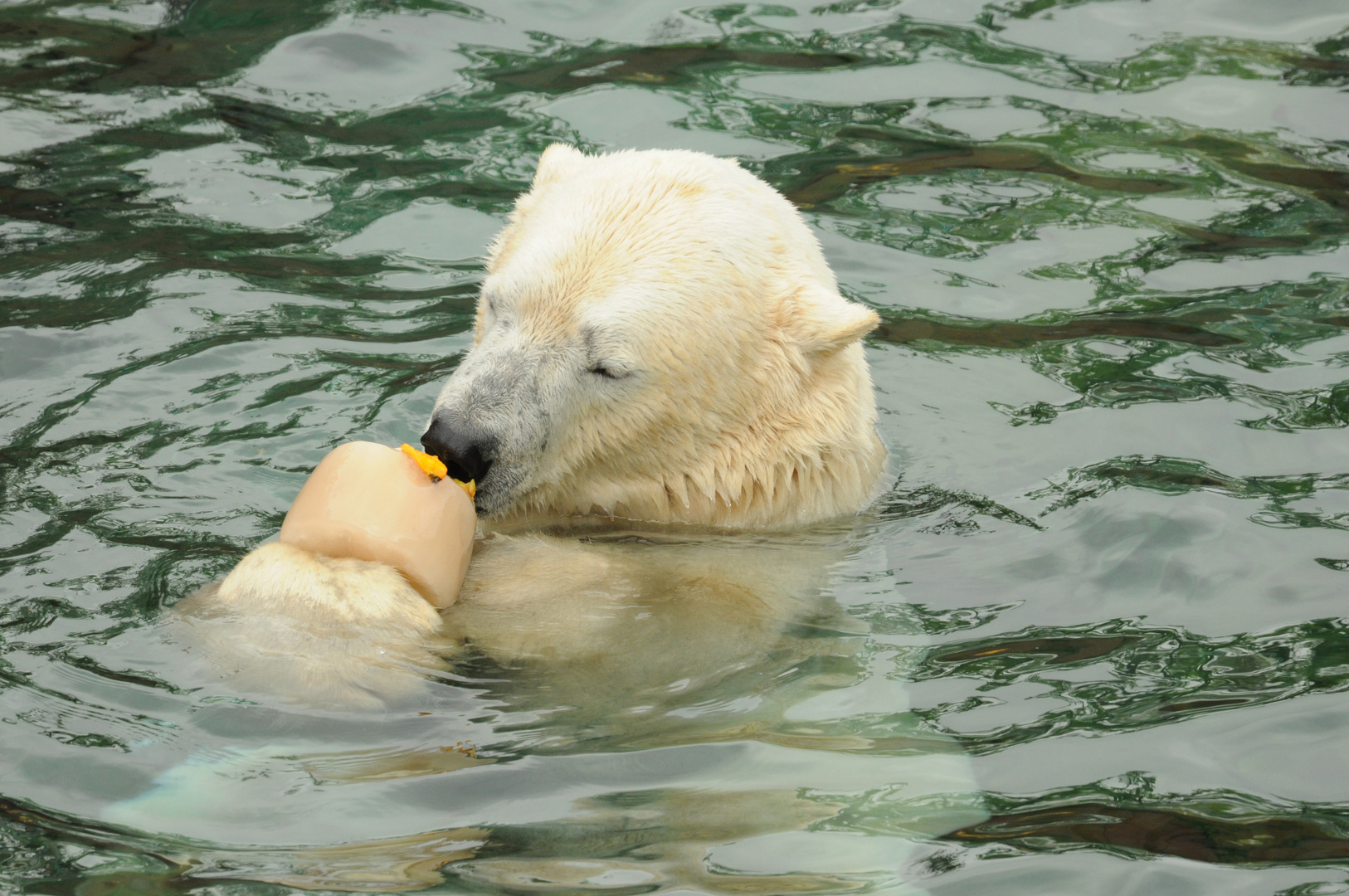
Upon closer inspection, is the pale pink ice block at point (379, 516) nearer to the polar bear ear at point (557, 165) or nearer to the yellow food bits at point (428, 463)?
the yellow food bits at point (428, 463)

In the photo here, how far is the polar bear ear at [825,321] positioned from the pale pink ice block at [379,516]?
1.20m

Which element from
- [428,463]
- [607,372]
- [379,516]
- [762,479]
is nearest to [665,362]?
[607,372]

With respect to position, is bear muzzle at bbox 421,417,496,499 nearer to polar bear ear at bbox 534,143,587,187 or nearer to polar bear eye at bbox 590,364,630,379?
polar bear eye at bbox 590,364,630,379

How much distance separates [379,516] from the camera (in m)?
3.41

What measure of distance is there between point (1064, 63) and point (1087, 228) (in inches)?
64.9

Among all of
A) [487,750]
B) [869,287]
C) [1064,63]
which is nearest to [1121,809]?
[487,750]

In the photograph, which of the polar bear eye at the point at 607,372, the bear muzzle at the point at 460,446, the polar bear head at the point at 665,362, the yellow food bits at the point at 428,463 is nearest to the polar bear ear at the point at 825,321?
the polar bear head at the point at 665,362

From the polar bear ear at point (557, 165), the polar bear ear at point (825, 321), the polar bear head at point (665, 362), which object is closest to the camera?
the polar bear head at point (665, 362)

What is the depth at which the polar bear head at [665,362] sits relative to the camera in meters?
3.90

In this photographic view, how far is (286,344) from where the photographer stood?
17.5ft

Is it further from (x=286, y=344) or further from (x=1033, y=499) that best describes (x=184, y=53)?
(x=1033, y=499)

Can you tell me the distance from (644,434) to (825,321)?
2.02ft

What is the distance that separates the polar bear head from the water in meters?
0.28

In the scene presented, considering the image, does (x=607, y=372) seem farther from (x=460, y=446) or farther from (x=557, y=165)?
(x=557, y=165)
